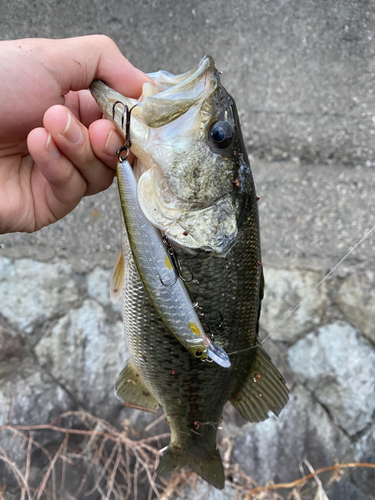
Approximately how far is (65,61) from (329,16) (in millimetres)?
1381

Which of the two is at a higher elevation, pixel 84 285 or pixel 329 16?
pixel 329 16

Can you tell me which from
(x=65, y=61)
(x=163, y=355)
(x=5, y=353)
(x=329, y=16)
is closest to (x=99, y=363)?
(x=5, y=353)

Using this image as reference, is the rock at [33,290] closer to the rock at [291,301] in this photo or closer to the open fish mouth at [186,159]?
the rock at [291,301]

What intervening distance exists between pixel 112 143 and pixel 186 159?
22 cm

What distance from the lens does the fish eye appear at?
29.2 inches

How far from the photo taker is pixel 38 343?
5.50ft

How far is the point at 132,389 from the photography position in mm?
1098

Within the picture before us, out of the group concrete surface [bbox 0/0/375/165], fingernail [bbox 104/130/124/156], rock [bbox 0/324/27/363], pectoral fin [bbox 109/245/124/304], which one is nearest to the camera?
fingernail [bbox 104/130/124/156]

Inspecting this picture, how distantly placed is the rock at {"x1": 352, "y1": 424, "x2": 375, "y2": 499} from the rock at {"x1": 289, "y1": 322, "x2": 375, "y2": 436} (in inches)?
2.2

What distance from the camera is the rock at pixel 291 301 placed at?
1713mm

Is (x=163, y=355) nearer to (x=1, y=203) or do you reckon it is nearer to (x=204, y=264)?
(x=204, y=264)

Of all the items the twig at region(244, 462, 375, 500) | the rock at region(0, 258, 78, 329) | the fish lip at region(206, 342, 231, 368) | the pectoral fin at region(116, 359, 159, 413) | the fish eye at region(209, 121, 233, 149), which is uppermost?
the fish eye at region(209, 121, 233, 149)

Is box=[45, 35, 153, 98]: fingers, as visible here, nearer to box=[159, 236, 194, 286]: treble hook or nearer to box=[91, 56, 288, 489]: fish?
box=[91, 56, 288, 489]: fish

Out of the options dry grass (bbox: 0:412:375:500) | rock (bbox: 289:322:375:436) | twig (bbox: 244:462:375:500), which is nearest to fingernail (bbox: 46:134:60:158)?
dry grass (bbox: 0:412:375:500)
